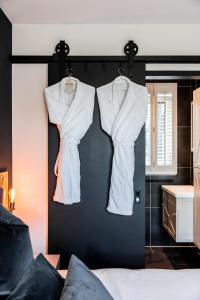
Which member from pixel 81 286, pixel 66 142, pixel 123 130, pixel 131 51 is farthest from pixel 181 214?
pixel 81 286

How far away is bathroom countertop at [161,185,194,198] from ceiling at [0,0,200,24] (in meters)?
2.06

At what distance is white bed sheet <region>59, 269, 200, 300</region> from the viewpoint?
1.49m

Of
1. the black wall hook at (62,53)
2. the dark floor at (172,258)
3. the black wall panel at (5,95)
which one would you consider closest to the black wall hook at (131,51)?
the black wall hook at (62,53)

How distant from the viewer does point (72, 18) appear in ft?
8.87

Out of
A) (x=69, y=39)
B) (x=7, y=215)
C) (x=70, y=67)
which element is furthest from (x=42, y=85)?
(x=7, y=215)

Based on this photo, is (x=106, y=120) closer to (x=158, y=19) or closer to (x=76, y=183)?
(x=76, y=183)

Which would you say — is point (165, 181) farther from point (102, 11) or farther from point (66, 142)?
point (102, 11)

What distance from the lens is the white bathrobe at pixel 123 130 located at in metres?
2.70

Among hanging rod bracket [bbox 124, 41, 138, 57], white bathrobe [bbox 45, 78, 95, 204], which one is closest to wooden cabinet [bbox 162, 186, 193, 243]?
white bathrobe [bbox 45, 78, 95, 204]

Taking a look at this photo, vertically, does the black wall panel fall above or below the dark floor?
above

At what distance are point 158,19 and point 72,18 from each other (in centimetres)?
77

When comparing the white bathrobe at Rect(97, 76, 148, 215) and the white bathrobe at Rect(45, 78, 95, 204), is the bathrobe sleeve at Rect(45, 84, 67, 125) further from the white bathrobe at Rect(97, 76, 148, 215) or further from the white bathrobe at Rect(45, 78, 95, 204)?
the white bathrobe at Rect(97, 76, 148, 215)

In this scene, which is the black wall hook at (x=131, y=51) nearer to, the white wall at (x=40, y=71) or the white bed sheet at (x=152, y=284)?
the white wall at (x=40, y=71)

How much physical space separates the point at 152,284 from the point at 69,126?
150 centimetres
